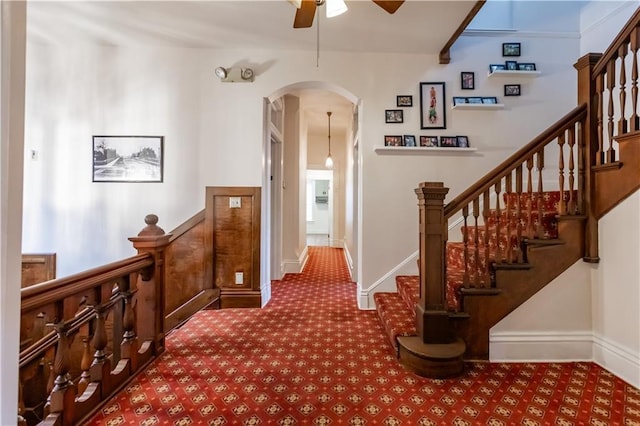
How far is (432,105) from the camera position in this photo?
10.6 ft

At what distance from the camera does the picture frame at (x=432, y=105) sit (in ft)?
10.6

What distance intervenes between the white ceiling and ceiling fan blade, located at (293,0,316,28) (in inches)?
22.5

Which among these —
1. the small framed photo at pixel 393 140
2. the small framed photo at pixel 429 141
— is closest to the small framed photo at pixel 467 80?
the small framed photo at pixel 429 141

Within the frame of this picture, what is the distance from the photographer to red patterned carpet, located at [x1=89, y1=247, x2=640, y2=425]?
60.7 inches

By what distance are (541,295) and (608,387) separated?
0.60 meters

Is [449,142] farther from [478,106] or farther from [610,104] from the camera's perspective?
[610,104]

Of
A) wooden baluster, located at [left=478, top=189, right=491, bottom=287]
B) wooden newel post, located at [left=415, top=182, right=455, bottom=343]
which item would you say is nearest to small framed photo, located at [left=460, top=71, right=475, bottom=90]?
wooden baluster, located at [left=478, top=189, right=491, bottom=287]

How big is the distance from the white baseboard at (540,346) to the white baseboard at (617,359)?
0.06m

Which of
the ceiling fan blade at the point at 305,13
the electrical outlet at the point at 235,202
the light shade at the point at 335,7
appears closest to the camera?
the light shade at the point at 335,7

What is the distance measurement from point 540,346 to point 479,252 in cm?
75

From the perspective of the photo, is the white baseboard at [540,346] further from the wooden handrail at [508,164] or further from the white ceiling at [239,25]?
the white ceiling at [239,25]

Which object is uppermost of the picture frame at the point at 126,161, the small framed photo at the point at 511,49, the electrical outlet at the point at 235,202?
the small framed photo at the point at 511,49

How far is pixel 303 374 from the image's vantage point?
1932 mm

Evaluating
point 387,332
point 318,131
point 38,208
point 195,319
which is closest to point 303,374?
point 387,332
